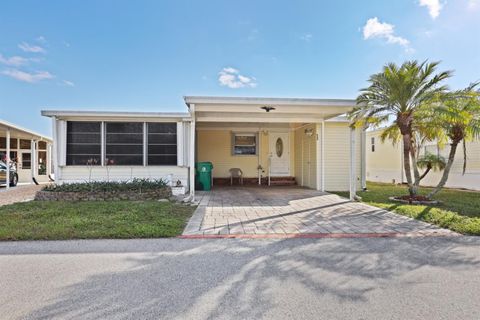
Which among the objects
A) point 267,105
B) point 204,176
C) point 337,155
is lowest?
point 204,176

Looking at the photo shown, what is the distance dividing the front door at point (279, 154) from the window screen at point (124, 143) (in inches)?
247

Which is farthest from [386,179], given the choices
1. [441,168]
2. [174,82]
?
[174,82]

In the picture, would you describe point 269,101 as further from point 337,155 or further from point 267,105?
point 337,155

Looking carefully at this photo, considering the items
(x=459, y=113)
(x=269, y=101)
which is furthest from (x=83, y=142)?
(x=459, y=113)

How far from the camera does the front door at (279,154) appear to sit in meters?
14.1

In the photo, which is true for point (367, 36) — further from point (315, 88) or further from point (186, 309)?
point (186, 309)

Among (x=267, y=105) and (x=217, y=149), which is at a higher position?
(x=267, y=105)

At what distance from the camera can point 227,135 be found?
14.0m

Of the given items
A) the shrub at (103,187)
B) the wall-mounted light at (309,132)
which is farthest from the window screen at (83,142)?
the wall-mounted light at (309,132)

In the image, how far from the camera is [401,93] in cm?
777

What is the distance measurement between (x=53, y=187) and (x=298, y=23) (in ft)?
38.4

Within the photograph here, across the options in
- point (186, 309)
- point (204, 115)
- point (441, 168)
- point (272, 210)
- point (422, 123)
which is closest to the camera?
point (186, 309)

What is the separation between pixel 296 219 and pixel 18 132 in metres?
15.6

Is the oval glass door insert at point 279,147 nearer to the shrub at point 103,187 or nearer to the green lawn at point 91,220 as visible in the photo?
the shrub at point 103,187
